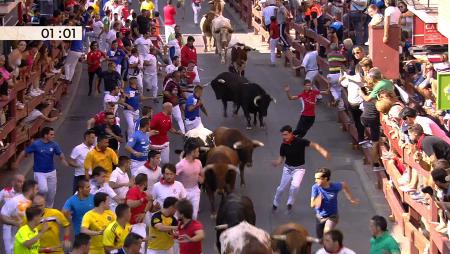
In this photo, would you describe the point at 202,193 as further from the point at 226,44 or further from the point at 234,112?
the point at 226,44

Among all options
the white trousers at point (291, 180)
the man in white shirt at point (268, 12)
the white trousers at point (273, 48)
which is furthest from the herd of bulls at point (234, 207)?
the man in white shirt at point (268, 12)

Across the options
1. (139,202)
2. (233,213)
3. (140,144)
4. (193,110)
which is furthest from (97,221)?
(193,110)

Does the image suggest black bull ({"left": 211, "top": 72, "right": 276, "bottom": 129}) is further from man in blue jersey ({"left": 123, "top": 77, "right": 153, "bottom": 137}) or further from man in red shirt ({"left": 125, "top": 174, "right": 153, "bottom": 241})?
man in red shirt ({"left": 125, "top": 174, "right": 153, "bottom": 241})

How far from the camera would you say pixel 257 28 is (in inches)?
1528

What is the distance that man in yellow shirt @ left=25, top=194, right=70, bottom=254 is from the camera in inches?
604

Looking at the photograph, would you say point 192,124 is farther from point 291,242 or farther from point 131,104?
point 291,242

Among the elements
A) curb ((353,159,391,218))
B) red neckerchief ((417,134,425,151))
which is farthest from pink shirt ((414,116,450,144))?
curb ((353,159,391,218))

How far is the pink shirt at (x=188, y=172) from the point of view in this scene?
60.8 feet

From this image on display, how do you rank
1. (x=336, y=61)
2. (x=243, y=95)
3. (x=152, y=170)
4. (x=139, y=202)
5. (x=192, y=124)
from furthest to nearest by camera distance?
(x=336, y=61)
(x=243, y=95)
(x=192, y=124)
(x=152, y=170)
(x=139, y=202)

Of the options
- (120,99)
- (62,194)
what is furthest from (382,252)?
(120,99)

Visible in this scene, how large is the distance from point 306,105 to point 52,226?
9368mm

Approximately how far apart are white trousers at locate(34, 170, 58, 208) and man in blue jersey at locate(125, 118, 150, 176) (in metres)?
1.31

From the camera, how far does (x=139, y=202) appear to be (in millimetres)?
16344

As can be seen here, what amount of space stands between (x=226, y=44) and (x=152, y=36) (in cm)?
310
